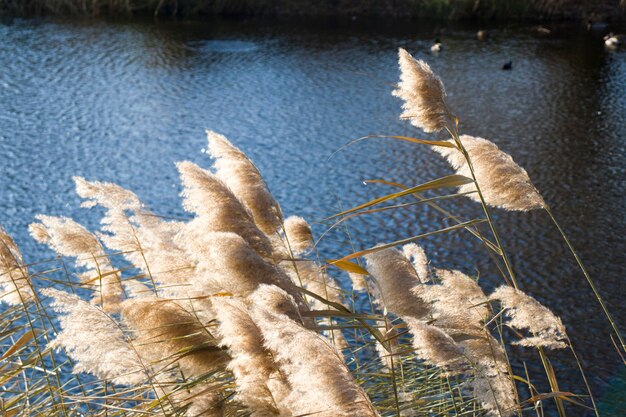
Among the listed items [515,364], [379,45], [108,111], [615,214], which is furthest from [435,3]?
[515,364]

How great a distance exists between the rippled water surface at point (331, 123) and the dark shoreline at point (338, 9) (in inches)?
37.0

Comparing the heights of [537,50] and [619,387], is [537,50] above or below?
above

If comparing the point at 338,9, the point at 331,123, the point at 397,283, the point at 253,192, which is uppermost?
the point at 253,192

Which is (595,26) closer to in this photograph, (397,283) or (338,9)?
(338,9)

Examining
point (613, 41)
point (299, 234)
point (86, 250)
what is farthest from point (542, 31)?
point (86, 250)

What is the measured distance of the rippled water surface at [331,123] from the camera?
6.34 metres

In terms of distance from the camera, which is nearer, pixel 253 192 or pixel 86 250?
pixel 253 192

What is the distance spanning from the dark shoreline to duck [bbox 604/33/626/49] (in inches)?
76.7

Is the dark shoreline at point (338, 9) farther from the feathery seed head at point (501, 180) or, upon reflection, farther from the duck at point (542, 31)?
the feathery seed head at point (501, 180)

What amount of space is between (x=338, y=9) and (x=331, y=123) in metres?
7.16

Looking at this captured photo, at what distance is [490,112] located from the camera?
31.8 feet

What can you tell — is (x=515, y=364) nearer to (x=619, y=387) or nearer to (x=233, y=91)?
(x=619, y=387)

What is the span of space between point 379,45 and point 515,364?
9.06 m

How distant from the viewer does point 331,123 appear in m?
9.33
